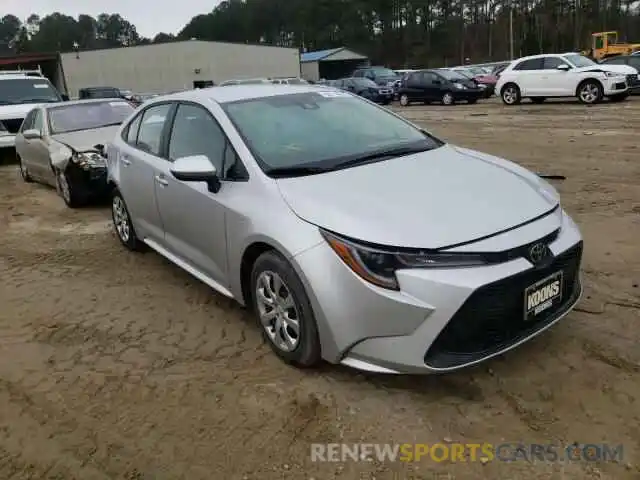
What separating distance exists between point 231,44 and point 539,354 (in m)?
52.6

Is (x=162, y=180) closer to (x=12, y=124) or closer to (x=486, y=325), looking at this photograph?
(x=486, y=325)

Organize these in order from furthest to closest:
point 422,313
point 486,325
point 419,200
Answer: point 419,200, point 486,325, point 422,313

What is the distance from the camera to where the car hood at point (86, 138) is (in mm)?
7950

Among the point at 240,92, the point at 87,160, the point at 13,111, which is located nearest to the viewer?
the point at 240,92

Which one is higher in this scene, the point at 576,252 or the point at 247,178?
the point at 247,178

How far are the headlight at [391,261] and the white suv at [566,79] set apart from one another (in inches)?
679

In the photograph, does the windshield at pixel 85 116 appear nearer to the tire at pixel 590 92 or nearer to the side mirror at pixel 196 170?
the side mirror at pixel 196 170

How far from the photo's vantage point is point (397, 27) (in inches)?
3167

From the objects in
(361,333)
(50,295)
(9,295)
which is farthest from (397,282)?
(9,295)

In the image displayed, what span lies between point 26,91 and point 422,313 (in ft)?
45.2

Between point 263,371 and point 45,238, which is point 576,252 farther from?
point 45,238

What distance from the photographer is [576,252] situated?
334 cm

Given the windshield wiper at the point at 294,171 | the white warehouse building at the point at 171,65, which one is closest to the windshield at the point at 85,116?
the windshield wiper at the point at 294,171

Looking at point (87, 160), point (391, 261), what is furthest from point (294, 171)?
point (87, 160)
